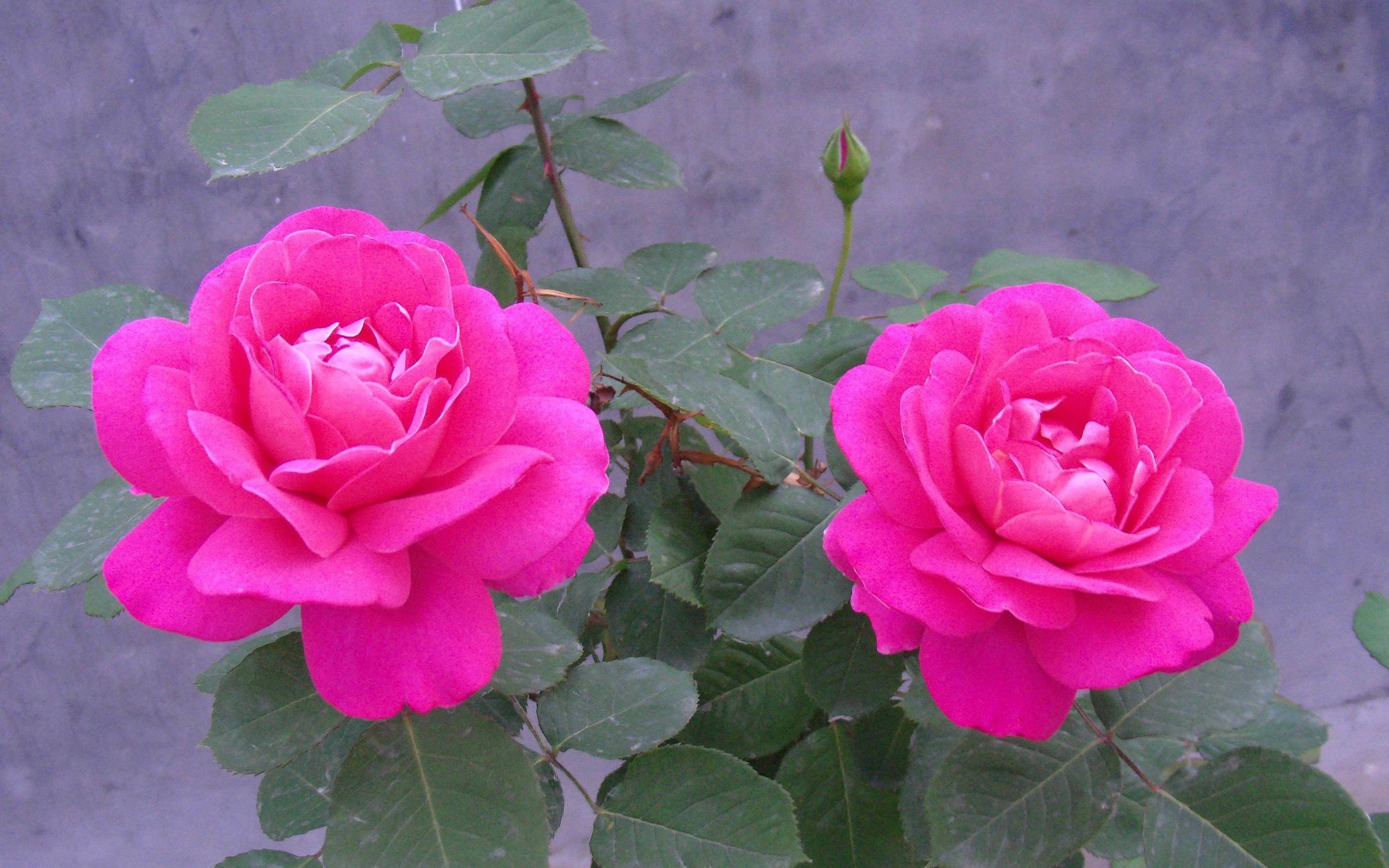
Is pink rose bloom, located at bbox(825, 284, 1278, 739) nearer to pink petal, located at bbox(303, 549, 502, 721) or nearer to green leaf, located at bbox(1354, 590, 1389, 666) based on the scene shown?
pink petal, located at bbox(303, 549, 502, 721)

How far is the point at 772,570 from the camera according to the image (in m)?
0.34

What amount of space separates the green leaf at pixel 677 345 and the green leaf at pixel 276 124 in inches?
5.3

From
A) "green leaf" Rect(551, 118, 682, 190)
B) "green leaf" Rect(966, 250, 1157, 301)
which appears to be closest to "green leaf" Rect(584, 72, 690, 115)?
"green leaf" Rect(551, 118, 682, 190)

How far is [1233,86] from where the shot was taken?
91 centimetres

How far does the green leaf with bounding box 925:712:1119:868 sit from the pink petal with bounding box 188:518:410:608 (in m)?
0.20

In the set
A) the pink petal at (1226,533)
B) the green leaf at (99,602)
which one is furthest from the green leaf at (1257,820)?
the green leaf at (99,602)

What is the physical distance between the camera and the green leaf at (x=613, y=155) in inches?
18.1

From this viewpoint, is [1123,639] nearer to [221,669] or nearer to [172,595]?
[172,595]

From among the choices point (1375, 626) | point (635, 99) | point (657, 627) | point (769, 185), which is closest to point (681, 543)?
point (657, 627)

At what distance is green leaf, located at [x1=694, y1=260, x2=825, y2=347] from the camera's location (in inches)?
18.0

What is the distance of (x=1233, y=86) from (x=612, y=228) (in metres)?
0.65

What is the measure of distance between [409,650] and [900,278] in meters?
0.45

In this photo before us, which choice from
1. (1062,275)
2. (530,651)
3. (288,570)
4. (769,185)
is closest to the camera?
(288,570)

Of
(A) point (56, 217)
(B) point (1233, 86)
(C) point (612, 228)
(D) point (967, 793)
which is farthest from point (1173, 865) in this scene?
(A) point (56, 217)
